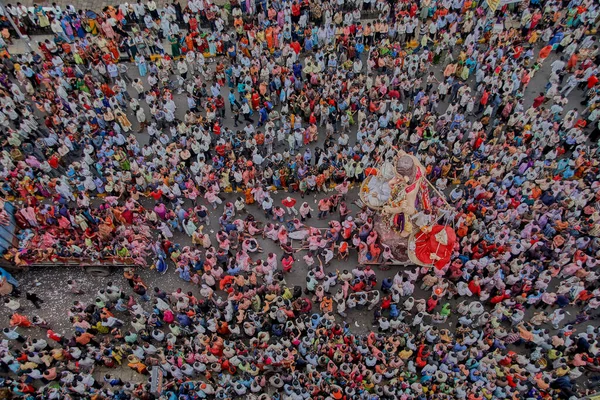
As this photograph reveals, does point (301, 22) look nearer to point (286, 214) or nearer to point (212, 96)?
point (212, 96)

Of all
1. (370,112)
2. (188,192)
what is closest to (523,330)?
(370,112)

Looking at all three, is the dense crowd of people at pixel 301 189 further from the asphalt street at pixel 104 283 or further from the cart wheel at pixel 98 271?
the cart wheel at pixel 98 271

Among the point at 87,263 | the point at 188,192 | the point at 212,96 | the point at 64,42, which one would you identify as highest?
the point at 64,42

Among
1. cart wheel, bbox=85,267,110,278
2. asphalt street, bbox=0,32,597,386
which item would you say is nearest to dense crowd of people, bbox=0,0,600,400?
asphalt street, bbox=0,32,597,386

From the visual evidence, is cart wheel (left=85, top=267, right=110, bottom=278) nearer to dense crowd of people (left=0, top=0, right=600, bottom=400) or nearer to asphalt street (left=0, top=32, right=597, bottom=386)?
asphalt street (left=0, top=32, right=597, bottom=386)

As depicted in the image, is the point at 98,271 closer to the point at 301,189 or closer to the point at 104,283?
the point at 104,283

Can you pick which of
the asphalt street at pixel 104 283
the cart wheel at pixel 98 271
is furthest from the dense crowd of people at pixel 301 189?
the cart wheel at pixel 98 271

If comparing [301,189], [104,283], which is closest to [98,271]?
[104,283]
